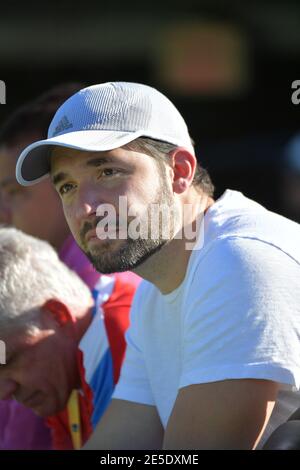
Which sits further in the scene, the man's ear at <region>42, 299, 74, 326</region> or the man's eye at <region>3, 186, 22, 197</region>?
the man's eye at <region>3, 186, 22, 197</region>

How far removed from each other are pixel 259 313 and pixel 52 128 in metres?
0.82

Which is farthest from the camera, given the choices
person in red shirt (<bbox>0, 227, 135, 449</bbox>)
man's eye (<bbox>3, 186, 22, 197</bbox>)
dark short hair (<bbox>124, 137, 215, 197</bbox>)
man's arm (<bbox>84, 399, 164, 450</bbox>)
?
man's eye (<bbox>3, 186, 22, 197</bbox>)

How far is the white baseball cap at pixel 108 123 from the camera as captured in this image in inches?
97.2

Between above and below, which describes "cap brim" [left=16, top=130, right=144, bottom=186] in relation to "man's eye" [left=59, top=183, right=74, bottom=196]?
above

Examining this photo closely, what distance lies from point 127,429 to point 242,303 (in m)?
0.84

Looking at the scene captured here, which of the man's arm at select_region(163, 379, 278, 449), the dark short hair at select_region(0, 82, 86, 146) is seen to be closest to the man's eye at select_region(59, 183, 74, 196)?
the man's arm at select_region(163, 379, 278, 449)

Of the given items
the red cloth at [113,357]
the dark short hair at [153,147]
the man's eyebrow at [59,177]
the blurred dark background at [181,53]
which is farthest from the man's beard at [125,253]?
the blurred dark background at [181,53]

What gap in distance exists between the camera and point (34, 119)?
3830 mm

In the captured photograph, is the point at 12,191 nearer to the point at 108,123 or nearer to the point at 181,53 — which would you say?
the point at 108,123

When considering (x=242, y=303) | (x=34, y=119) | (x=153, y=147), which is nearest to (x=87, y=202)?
(x=153, y=147)

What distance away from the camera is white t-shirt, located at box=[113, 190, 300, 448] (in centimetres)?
217

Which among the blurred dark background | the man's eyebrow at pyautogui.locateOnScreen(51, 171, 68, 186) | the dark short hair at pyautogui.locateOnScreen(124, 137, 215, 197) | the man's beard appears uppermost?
the dark short hair at pyautogui.locateOnScreen(124, 137, 215, 197)

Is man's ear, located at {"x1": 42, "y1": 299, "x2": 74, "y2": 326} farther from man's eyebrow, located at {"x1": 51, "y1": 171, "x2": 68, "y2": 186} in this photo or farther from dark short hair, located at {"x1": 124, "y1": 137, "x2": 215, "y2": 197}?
dark short hair, located at {"x1": 124, "y1": 137, "x2": 215, "y2": 197}

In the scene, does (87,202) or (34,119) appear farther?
(34,119)
